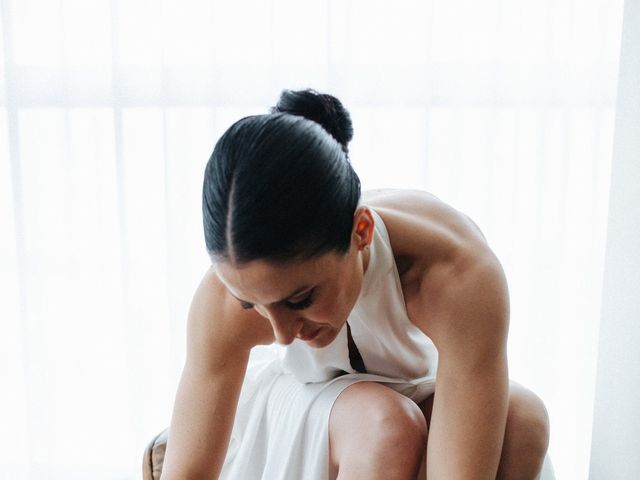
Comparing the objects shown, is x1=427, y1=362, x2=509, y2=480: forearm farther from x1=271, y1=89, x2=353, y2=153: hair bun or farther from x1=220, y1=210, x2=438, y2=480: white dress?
x1=271, y1=89, x2=353, y2=153: hair bun

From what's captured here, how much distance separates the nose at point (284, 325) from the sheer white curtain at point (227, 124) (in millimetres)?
1067

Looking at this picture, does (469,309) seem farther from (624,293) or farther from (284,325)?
(624,293)

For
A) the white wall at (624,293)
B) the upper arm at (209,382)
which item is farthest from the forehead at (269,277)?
the white wall at (624,293)

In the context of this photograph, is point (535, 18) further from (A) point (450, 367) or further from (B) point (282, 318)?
(B) point (282, 318)

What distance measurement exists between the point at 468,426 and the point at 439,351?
4.2 inches

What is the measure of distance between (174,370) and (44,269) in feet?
1.45

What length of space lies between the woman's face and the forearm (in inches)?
7.7

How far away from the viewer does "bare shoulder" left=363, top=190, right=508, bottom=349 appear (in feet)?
3.28

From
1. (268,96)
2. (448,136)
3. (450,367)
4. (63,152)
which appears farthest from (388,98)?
(450,367)

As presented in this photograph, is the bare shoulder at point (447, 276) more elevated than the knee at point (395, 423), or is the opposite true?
Result: the bare shoulder at point (447, 276)

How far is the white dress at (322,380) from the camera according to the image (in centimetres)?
106

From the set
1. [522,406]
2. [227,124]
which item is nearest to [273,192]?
[522,406]

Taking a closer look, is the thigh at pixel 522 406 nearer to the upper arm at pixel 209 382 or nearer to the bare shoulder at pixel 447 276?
the bare shoulder at pixel 447 276

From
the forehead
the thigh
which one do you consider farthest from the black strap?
the forehead
